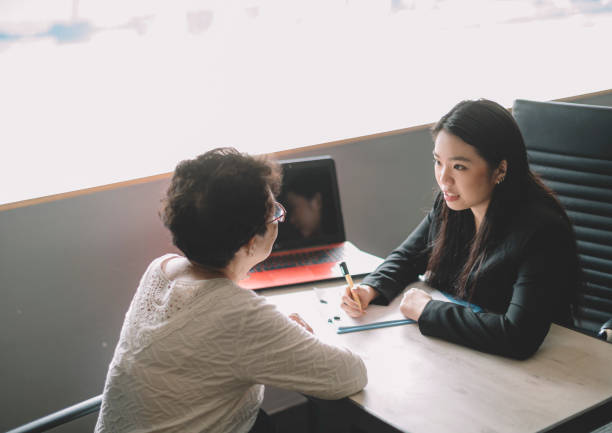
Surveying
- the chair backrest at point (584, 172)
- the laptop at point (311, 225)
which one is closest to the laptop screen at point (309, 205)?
the laptop at point (311, 225)

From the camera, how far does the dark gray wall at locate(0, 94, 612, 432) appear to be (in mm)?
1854

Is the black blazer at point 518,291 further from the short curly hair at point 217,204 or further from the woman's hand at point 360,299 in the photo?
the short curly hair at point 217,204

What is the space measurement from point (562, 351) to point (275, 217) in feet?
2.45

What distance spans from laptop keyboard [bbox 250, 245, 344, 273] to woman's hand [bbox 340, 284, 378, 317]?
1.05 feet

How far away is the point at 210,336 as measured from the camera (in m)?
1.07

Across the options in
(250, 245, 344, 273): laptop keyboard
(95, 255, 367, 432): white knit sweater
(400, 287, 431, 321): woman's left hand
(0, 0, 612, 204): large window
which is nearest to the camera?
(95, 255, 367, 432): white knit sweater

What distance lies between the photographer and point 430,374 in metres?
1.26

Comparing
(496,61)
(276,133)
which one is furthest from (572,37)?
(276,133)

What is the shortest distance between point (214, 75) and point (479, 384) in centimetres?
140

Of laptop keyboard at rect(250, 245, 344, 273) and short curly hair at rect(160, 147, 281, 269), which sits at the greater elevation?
short curly hair at rect(160, 147, 281, 269)

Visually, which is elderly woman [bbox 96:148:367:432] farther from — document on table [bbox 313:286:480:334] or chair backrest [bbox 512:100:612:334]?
chair backrest [bbox 512:100:612:334]

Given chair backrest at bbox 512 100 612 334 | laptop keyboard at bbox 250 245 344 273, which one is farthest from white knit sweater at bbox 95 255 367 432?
chair backrest at bbox 512 100 612 334

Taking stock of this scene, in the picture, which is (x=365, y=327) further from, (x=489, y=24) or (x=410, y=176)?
(x=489, y=24)

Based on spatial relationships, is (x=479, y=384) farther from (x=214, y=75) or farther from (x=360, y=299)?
(x=214, y=75)
